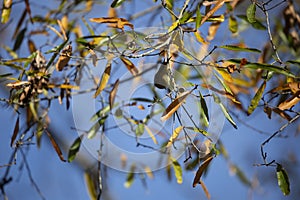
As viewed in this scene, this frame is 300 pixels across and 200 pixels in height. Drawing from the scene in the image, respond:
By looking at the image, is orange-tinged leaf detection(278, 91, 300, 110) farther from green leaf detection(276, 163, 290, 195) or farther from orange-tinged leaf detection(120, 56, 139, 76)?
orange-tinged leaf detection(120, 56, 139, 76)

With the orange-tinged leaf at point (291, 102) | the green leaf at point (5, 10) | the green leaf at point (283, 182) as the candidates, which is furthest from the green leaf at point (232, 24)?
the green leaf at point (5, 10)

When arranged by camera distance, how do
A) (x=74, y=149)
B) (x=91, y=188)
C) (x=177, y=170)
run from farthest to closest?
(x=91, y=188), (x=74, y=149), (x=177, y=170)

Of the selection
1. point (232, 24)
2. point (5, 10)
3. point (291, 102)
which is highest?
point (5, 10)

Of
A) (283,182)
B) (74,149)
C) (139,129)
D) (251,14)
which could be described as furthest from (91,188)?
(251,14)

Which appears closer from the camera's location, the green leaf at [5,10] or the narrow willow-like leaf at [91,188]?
→ the green leaf at [5,10]

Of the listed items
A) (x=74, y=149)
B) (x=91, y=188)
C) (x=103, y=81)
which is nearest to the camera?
(x=103, y=81)

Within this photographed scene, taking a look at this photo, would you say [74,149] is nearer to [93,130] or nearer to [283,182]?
[93,130]

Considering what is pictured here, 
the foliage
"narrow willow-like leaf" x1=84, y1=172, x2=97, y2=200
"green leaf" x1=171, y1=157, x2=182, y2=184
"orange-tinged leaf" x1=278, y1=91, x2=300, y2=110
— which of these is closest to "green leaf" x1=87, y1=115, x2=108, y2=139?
the foliage

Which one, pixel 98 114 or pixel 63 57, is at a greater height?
pixel 63 57

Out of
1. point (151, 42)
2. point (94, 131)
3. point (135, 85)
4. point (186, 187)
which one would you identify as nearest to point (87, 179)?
point (94, 131)

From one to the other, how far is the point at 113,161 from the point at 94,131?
0.59 ft

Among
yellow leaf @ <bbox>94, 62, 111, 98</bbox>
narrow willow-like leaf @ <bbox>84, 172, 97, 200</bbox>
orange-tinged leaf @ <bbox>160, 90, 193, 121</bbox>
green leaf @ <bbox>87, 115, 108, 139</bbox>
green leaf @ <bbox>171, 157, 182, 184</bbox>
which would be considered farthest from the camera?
narrow willow-like leaf @ <bbox>84, 172, 97, 200</bbox>

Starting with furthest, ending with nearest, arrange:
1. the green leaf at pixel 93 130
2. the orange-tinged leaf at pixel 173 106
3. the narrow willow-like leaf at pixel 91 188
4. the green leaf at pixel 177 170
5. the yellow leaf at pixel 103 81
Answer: the narrow willow-like leaf at pixel 91 188, the green leaf at pixel 93 130, the green leaf at pixel 177 170, the yellow leaf at pixel 103 81, the orange-tinged leaf at pixel 173 106

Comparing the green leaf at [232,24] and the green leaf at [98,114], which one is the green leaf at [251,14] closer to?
the green leaf at [232,24]
